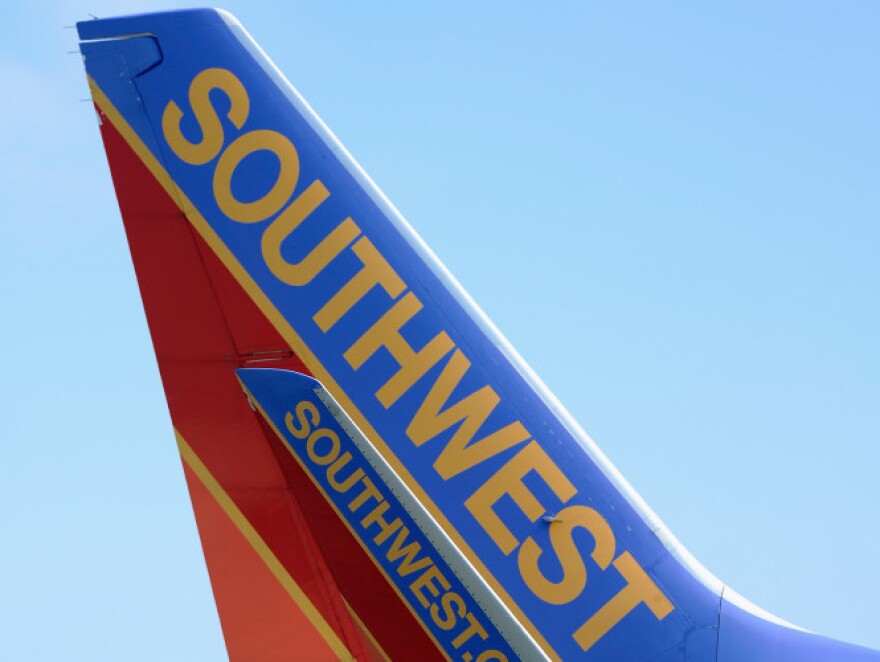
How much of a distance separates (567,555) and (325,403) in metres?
1.84

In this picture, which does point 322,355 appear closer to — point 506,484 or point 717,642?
point 506,484

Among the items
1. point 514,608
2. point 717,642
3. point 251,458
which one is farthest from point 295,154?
point 717,642

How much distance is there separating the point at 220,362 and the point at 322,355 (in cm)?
67

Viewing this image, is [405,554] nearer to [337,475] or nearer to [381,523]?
[381,523]

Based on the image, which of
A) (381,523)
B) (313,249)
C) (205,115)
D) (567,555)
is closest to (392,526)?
(381,523)

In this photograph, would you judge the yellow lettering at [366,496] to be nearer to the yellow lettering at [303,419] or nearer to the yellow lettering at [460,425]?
the yellow lettering at [303,419]

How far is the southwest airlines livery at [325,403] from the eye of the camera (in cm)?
750

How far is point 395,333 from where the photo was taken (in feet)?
25.9

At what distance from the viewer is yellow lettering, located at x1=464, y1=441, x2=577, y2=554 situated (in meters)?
7.62

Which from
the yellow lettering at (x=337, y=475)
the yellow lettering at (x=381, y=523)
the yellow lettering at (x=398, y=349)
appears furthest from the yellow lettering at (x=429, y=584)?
the yellow lettering at (x=398, y=349)

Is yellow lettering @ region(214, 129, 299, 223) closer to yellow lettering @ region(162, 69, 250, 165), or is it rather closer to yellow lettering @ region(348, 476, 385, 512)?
yellow lettering @ region(162, 69, 250, 165)

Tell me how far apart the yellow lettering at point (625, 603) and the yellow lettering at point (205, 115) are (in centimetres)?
385

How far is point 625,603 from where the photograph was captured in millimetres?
7566

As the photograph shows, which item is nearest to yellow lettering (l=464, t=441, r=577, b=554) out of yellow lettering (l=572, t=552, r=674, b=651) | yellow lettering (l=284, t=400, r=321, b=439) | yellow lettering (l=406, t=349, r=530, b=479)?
yellow lettering (l=406, t=349, r=530, b=479)
